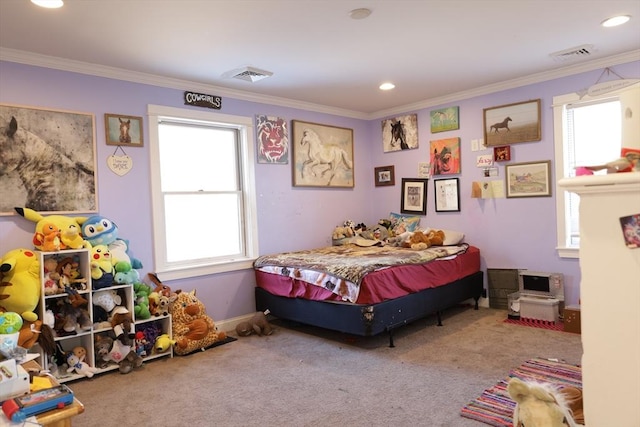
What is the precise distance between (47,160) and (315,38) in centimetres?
216

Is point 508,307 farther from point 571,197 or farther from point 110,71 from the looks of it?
point 110,71

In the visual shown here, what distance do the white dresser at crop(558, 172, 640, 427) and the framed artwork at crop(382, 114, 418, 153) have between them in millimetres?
3981

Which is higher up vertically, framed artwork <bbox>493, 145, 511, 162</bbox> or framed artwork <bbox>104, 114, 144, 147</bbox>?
framed artwork <bbox>104, 114, 144, 147</bbox>

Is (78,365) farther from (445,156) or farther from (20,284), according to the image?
(445,156)

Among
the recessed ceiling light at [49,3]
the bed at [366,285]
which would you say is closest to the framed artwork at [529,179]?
the bed at [366,285]

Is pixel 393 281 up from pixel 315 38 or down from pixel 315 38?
down

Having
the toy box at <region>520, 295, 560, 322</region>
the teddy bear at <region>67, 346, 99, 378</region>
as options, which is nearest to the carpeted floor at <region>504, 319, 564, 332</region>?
the toy box at <region>520, 295, 560, 322</region>

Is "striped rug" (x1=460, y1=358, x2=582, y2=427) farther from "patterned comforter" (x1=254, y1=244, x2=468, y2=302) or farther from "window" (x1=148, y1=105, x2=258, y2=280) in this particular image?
"window" (x1=148, y1=105, x2=258, y2=280)

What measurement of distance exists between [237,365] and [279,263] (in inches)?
42.8

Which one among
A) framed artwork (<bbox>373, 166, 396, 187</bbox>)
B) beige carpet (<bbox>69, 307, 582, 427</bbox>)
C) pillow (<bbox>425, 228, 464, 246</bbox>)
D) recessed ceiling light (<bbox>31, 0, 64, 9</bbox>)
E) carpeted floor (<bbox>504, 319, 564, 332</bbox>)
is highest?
recessed ceiling light (<bbox>31, 0, 64, 9</bbox>)

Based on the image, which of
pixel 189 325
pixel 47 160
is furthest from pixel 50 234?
pixel 189 325

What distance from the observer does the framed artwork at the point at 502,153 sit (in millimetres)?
4426

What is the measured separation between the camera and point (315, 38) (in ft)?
10.1

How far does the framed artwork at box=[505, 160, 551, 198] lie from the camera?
4.21 meters
